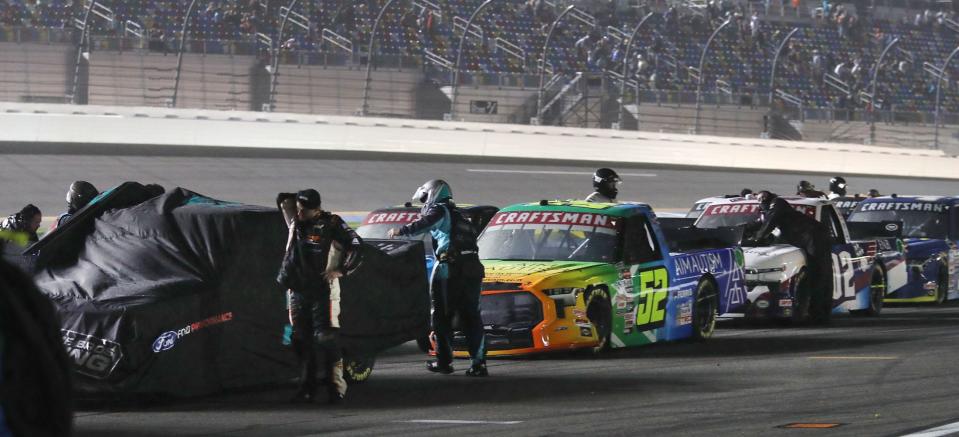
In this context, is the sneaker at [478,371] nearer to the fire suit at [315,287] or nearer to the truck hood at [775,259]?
the fire suit at [315,287]

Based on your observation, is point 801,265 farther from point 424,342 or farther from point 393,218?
point 424,342

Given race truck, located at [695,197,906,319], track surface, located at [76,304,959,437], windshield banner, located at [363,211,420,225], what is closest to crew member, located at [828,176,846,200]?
race truck, located at [695,197,906,319]

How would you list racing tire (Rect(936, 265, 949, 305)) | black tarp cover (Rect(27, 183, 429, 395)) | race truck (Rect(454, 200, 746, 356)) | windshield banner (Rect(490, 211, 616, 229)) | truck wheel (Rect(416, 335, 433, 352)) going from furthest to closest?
racing tire (Rect(936, 265, 949, 305)), windshield banner (Rect(490, 211, 616, 229)), race truck (Rect(454, 200, 746, 356)), truck wheel (Rect(416, 335, 433, 352)), black tarp cover (Rect(27, 183, 429, 395))

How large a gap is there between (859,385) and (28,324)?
323 inches

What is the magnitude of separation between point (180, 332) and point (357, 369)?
1.84 meters

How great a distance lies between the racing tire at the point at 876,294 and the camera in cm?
1692

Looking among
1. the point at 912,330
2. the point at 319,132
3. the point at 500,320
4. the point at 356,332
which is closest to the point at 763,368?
the point at 500,320

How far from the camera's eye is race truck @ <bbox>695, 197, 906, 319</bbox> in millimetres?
→ 15234

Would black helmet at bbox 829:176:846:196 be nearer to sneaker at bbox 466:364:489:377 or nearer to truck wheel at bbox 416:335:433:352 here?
truck wheel at bbox 416:335:433:352

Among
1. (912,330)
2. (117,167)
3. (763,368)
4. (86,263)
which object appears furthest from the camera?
(117,167)

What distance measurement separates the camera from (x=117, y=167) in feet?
101

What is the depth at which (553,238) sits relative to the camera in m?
13.0

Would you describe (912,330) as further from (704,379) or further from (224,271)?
(224,271)

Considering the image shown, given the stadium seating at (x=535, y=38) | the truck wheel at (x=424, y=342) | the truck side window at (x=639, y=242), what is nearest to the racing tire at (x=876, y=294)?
the truck side window at (x=639, y=242)
